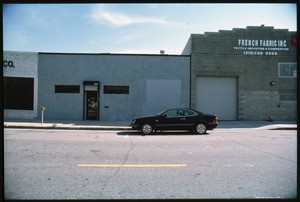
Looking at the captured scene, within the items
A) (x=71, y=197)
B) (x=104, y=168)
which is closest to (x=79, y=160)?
(x=104, y=168)

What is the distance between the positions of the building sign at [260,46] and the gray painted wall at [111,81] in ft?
20.8

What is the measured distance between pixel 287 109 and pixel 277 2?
70.7 feet

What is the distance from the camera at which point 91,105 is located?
2150 centimetres

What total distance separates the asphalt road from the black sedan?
160 inches

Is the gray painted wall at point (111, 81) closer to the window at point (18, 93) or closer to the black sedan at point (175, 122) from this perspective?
the window at point (18, 93)

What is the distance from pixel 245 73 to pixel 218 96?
9.69ft

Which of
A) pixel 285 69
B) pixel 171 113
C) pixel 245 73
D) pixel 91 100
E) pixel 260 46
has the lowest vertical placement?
pixel 171 113

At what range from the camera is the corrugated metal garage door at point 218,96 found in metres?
22.0

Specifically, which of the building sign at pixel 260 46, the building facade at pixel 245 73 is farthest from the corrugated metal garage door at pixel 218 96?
the building sign at pixel 260 46

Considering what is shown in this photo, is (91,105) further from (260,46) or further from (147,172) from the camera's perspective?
(147,172)

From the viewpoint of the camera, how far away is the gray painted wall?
21281 mm

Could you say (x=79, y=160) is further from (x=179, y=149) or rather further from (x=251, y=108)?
(x=251, y=108)

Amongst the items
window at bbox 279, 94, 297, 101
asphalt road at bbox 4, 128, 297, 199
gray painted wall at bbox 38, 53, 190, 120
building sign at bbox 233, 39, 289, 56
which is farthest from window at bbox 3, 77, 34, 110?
window at bbox 279, 94, 297, 101

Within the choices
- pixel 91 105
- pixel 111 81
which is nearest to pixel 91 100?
pixel 91 105
